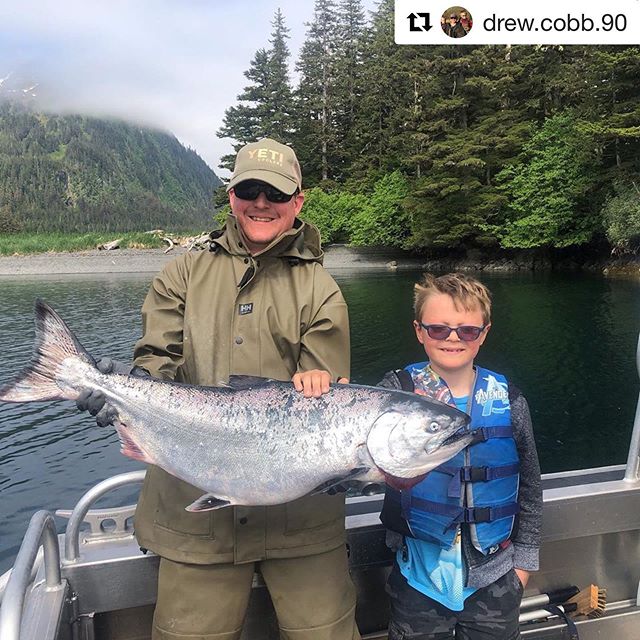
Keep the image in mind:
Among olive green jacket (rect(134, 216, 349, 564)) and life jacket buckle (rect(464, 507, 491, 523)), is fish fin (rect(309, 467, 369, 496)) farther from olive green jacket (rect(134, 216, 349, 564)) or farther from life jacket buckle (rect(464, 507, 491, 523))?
life jacket buckle (rect(464, 507, 491, 523))

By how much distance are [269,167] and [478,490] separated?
1723 millimetres

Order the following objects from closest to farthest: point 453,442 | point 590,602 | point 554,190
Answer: point 453,442 → point 590,602 → point 554,190

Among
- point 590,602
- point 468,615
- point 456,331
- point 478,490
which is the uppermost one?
point 456,331

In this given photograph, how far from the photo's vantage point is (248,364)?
2.50m

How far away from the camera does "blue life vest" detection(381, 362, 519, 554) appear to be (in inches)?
96.4

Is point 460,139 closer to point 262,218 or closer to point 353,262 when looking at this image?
point 353,262

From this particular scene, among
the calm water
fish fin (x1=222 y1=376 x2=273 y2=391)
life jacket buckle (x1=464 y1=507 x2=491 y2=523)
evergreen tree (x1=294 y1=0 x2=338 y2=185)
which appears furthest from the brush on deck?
evergreen tree (x1=294 y1=0 x2=338 y2=185)

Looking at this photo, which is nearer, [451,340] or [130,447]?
[130,447]

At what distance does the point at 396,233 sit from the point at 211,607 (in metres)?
48.4

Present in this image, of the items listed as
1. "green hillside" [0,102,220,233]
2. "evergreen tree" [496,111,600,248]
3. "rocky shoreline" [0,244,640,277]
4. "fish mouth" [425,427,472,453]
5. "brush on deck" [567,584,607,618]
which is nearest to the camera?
"fish mouth" [425,427,472,453]

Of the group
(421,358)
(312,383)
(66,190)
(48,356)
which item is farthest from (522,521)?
(66,190)

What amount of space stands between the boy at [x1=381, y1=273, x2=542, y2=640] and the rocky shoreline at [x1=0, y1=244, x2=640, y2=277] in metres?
35.7

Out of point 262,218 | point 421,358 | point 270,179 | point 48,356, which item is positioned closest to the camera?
point 48,356

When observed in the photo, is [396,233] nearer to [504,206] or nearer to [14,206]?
[504,206]
